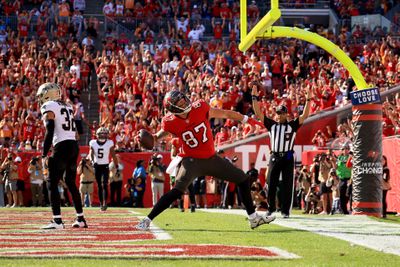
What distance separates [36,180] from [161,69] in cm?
630

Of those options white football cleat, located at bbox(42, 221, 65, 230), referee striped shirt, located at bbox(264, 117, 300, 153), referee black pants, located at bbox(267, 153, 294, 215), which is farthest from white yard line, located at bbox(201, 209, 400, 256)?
white football cleat, located at bbox(42, 221, 65, 230)

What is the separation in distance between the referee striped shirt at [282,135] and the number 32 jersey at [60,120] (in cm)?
324

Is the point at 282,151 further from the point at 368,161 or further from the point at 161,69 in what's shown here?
the point at 161,69

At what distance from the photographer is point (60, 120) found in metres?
11.2

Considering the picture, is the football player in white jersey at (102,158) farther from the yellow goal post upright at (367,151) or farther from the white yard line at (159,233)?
the white yard line at (159,233)

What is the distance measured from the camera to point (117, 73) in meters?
28.4

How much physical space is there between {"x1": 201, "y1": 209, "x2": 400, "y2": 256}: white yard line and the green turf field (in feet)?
0.70

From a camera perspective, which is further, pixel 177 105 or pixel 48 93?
pixel 48 93

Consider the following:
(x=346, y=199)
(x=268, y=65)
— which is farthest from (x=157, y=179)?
(x=268, y=65)

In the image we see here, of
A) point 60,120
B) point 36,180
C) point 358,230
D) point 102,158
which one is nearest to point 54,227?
point 60,120

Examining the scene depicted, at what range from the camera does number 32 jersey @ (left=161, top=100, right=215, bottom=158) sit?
10.3 metres

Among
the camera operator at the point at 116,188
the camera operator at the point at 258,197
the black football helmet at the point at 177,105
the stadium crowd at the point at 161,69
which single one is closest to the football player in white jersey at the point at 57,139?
the black football helmet at the point at 177,105

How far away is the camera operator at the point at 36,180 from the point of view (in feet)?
80.7

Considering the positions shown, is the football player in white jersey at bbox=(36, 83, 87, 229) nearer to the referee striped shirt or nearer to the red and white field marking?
the red and white field marking
